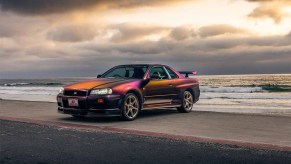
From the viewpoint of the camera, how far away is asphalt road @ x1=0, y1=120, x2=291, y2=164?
540cm

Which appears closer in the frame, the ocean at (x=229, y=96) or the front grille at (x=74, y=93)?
the front grille at (x=74, y=93)

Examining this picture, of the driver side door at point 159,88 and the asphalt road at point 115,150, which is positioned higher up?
the driver side door at point 159,88

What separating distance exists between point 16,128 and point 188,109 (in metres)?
5.59

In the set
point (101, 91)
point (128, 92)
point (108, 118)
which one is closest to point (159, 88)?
point (128, 92)

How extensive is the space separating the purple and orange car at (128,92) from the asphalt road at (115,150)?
2.23 metres

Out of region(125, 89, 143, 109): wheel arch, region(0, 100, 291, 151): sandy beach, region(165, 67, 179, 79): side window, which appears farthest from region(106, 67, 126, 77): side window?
region(165, 67, 179, 79): side window

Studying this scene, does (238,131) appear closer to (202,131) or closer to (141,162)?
(202,131)

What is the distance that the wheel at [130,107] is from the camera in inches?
403

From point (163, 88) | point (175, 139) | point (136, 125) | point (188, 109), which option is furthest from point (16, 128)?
point (188, 109)

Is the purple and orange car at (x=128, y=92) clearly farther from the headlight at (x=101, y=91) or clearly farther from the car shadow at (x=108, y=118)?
→ the car shadow at (x=108, y=118)

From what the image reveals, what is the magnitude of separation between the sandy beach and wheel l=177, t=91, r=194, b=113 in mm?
210

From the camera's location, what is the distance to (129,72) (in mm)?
11344

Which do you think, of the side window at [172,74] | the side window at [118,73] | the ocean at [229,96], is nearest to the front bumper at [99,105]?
the side window at [118,73]

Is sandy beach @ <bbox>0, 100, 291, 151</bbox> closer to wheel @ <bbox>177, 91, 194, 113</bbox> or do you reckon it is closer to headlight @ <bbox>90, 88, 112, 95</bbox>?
wheel @ <bbox>177, 91, 194, 113</bbox>
